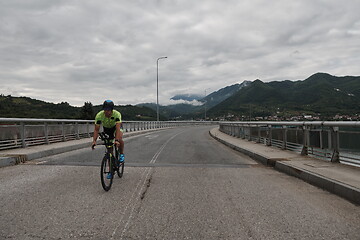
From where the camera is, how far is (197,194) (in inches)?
203

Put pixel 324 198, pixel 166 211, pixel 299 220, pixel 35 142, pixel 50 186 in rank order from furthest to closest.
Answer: pixel 35 142, pixel 50 186, pixel 324 198, pixel 166 211, pixel 299 220

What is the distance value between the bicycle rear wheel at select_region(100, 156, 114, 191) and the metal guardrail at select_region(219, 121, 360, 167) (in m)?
6.20

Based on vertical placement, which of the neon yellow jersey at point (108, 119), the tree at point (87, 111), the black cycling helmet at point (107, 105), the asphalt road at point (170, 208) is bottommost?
the asphalt road at point (170, 208)

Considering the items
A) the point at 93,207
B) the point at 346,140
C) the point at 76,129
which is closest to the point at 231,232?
the point at 93,207

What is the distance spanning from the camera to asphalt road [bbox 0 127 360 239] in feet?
11.1

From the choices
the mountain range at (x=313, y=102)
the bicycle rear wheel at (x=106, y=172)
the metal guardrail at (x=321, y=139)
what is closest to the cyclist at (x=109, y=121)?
the bicycle rear wheel at (x=106, y=172)

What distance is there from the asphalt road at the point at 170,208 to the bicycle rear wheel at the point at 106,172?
0.16 meters

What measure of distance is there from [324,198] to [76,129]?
50.9 ft

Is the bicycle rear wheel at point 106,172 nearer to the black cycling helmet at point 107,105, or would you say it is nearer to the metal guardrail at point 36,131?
the black cycling helmet at point 107,105

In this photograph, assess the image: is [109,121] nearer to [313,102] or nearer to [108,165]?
[108,165]

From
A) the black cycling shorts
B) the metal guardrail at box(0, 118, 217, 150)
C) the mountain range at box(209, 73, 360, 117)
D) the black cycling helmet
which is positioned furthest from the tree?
the black cycling helmet

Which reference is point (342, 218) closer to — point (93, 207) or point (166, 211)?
point (166, 211)

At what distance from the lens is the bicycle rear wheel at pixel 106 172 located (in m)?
5.18

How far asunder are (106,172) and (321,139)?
22.3 ft
